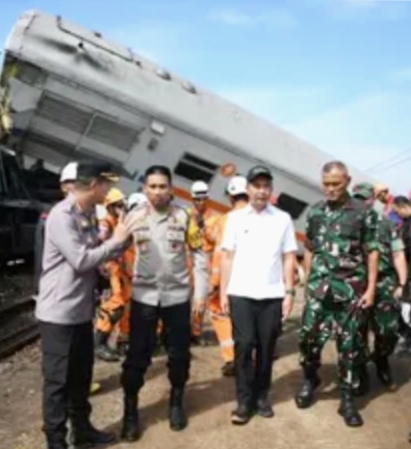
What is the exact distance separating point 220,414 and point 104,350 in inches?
76.1

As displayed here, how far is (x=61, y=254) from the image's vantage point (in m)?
4.52

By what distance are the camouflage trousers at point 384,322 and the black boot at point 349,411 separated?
0.98m

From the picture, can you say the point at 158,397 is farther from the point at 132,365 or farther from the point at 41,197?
the point at 41,197

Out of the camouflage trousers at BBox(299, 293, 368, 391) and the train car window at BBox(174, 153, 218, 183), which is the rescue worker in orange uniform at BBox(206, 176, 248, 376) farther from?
the train car window at BBox(174, 153, 218, 183)

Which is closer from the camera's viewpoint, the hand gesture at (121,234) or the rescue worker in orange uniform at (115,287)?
the hand gesture at (121,234)

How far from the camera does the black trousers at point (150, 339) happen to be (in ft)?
16.5

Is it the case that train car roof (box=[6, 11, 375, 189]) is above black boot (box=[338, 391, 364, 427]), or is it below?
above

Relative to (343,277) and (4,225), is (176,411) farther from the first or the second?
(4,225)

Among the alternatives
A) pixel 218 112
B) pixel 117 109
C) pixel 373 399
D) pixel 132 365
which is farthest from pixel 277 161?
pixel 132 365

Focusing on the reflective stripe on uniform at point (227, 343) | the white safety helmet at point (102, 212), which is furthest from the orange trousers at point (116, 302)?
the reflective stripe on uniform at point (227, 343)

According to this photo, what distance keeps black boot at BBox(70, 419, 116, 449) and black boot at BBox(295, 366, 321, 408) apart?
1.54 metres

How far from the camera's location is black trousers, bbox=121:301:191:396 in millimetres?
5023

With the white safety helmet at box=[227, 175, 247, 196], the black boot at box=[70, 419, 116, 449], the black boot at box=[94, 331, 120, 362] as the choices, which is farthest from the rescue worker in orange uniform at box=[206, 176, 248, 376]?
the black boot at box=[70, 419, 116, 449]

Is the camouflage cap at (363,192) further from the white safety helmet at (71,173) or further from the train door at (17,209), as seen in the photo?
the train door at (17,209)
